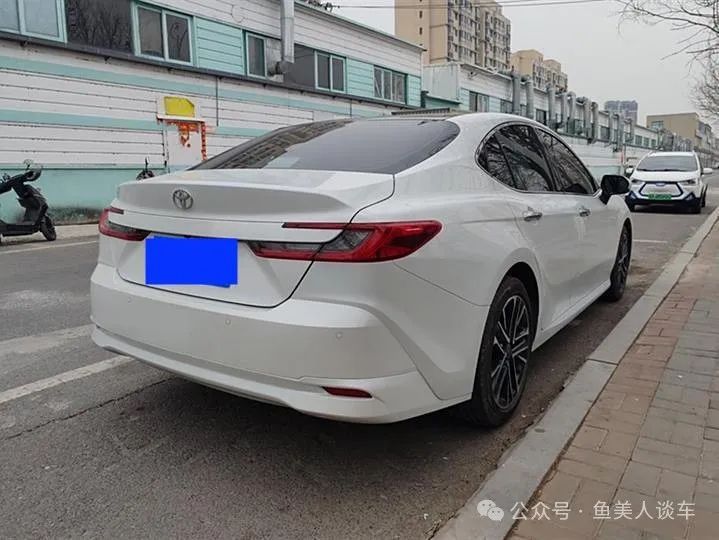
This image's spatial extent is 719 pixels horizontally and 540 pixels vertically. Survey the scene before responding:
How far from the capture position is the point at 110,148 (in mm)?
12758

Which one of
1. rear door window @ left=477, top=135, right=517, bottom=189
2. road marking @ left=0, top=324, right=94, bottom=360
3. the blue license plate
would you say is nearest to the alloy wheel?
rear door window @ left=477, top=135, right=517, bottom=189

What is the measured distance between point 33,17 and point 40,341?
31.9 feet

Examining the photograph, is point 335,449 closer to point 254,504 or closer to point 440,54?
point 254,504

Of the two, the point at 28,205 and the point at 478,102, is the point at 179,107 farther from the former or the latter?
the point at 478,102

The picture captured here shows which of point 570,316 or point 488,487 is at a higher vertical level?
point 570,316

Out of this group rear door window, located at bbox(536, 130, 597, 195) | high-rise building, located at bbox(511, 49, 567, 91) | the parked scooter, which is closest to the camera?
rear door window, located at bbox(536, 130, 597, 195)

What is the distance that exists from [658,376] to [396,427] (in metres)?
1.70

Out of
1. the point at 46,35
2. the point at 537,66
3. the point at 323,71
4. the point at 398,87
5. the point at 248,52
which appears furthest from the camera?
the point at 537,66

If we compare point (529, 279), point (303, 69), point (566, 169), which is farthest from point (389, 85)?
point (529, 279)

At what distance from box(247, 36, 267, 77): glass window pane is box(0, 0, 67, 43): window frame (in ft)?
17.4

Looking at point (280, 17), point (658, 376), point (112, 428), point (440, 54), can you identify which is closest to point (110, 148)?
point (280, 17)

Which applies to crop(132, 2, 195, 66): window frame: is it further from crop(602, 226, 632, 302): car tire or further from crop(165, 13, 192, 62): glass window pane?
A: crop(602, 226, 632, 302): car tire

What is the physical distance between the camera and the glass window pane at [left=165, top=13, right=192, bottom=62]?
14086 millimetres

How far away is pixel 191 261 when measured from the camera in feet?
7.88
